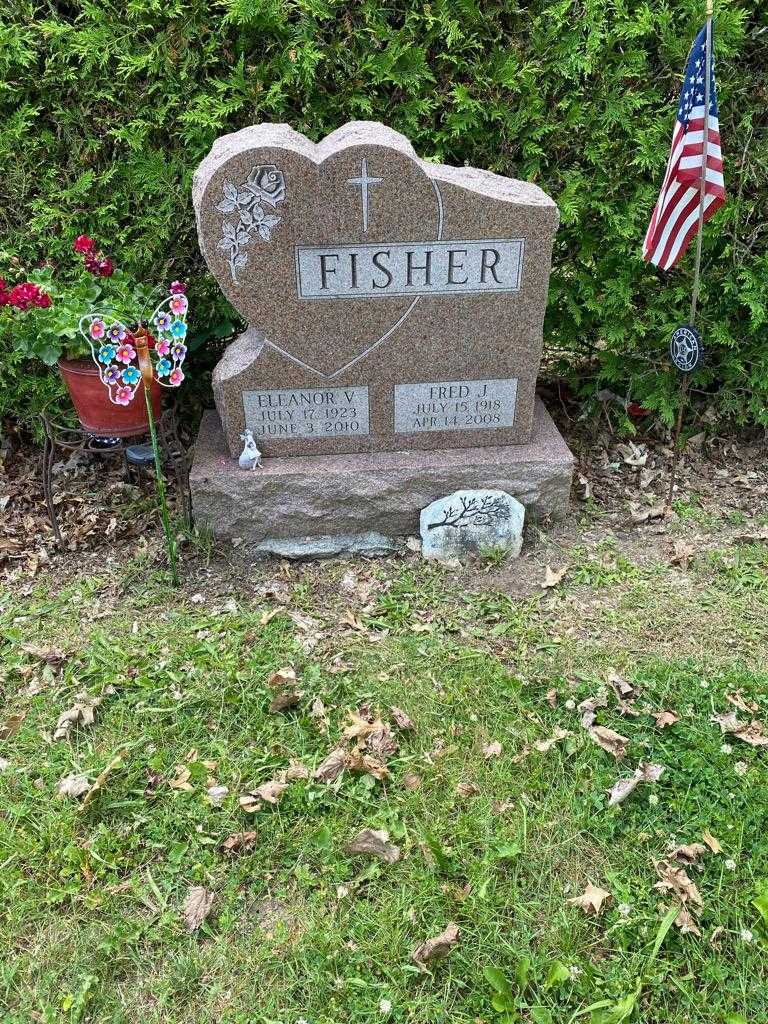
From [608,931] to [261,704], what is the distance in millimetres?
1432

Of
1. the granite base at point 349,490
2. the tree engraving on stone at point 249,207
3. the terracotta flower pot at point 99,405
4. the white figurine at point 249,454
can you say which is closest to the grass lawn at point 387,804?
the granite base at point 349,490

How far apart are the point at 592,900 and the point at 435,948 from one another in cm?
50

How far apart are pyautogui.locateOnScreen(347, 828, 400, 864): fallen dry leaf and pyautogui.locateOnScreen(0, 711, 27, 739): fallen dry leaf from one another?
53.7 inches

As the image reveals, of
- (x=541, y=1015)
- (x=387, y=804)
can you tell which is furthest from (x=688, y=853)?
(x=387, y=804)

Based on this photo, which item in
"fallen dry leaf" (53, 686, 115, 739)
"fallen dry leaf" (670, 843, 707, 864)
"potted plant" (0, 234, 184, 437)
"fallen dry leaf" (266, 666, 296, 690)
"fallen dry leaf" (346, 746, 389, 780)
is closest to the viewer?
"fallen dry leaf" (670, 843, 707, 864)

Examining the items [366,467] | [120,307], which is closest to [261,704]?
[366,467]

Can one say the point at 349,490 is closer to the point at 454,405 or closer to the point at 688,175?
the point at 454,405

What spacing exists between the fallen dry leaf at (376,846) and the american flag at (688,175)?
2.78m

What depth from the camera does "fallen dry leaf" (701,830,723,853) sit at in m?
2.75

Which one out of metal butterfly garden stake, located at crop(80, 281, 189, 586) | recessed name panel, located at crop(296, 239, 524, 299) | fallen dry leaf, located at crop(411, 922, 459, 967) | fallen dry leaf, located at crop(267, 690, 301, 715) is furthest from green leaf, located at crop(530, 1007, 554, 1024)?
recessed name panel, located at crop(296, 239, 524, 299)

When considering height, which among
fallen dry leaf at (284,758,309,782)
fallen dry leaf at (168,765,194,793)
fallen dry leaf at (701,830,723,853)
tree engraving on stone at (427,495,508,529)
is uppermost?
tree engraving on stone at (427,495,508,529)

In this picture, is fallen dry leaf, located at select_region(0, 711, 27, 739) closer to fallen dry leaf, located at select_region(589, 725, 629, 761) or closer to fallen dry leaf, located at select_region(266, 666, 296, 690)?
fallen dry leaf, located at select_region(266, 666, 296, 690)

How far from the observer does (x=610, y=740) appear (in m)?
3.10

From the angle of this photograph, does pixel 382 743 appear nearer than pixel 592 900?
No
